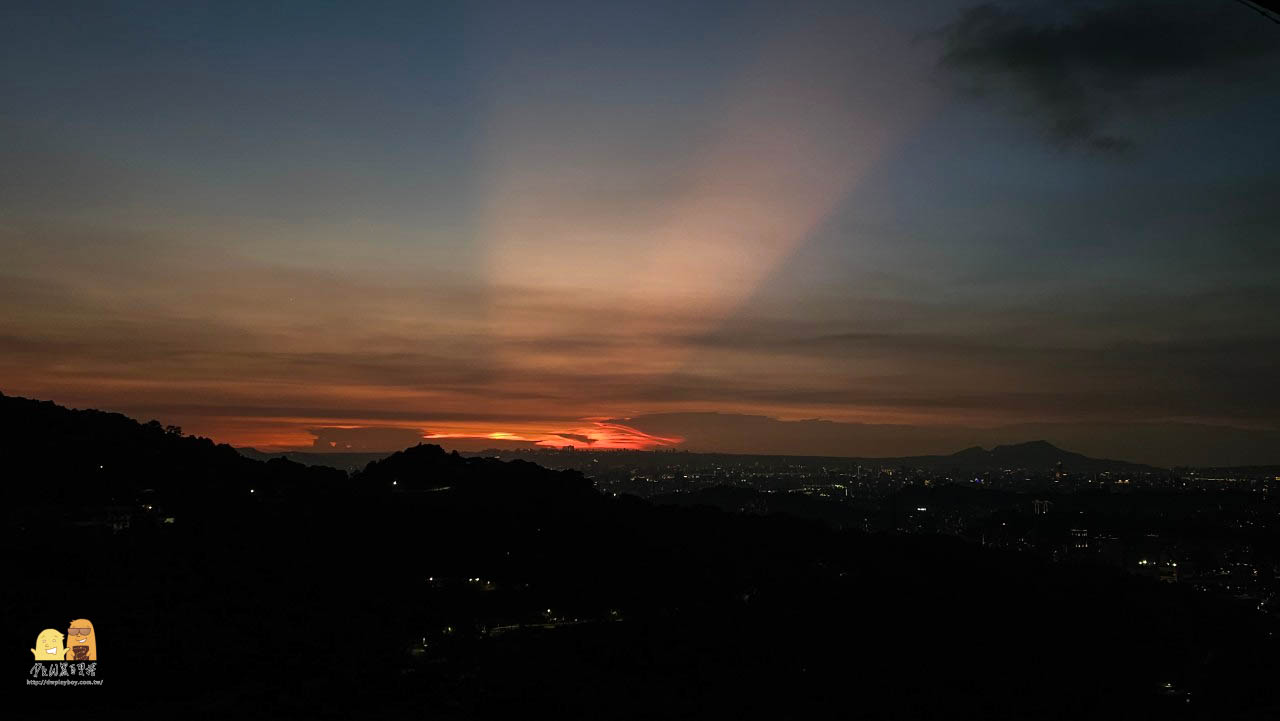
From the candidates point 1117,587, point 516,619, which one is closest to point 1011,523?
point 1117,587

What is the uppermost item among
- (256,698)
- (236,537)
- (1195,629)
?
(236,537)

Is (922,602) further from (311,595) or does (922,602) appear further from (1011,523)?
(1011,523)

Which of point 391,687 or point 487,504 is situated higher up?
point 487,504

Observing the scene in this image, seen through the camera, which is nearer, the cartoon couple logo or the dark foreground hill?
the cartoon couple logo

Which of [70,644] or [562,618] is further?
[562,618]

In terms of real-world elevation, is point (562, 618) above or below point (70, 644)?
below
